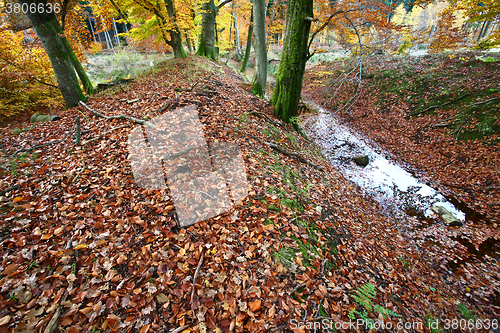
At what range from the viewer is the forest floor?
247cm

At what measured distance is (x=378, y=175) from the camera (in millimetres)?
8445

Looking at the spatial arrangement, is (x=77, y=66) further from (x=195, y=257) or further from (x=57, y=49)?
(x=195, y=257)

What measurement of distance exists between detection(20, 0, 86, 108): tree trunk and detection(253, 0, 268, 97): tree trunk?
7565 mm

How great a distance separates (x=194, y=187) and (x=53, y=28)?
782 centimetres

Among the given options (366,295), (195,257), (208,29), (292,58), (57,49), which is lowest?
(366,295)

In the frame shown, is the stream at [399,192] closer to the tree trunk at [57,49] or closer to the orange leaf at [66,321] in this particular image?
the orange leaf at [66,321]

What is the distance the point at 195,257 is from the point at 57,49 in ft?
28.3

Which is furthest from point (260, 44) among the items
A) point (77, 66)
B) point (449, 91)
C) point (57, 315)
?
point (449, 91)

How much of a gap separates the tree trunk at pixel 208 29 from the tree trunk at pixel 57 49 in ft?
28.0

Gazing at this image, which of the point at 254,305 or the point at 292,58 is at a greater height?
the point at 292,58

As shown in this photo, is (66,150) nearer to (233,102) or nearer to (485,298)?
(233,102)

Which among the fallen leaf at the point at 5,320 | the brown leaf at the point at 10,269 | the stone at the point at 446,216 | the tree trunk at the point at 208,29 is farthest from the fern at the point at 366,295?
the tree trunk at the point at 208,29

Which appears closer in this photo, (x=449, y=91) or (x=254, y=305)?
(x=254, y=305)

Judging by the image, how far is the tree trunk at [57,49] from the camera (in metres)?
6.24
